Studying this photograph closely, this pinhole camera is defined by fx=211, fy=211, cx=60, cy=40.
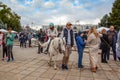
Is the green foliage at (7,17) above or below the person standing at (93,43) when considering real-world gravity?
above

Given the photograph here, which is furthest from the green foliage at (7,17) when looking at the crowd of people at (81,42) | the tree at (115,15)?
the crowd of people at (81,42)

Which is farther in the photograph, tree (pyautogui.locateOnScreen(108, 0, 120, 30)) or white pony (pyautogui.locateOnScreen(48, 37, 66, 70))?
tree (pyautogui.locateOnScreen(108, 0, 120, 30))

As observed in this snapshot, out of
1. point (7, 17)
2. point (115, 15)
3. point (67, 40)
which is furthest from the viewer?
point (7, 17)

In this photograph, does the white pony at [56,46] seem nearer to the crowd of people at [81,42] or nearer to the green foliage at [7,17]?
the crowd of people at [81,42]

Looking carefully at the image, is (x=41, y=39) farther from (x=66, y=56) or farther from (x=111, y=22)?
(x=111, y=22)

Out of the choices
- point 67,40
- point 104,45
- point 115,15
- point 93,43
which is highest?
point 115,15

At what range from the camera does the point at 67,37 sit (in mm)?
8727

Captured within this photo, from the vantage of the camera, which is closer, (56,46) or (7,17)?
(56,46)

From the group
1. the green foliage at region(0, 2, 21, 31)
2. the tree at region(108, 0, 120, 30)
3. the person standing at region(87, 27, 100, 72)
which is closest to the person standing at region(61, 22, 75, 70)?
the person standing at region(87, 27, 100, 72)

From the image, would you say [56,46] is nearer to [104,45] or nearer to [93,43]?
[93,43]

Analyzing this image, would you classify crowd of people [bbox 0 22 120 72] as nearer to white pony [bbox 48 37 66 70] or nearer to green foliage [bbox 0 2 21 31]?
white pony [bbox 48 37 66 70]

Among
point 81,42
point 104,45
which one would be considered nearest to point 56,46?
point 81,42

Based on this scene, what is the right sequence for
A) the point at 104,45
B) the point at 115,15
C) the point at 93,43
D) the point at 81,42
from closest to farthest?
the point at 93,43 < the point at 81,42 < the point at 104,45 < the point at 115,15

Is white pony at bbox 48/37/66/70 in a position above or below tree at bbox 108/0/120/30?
below
